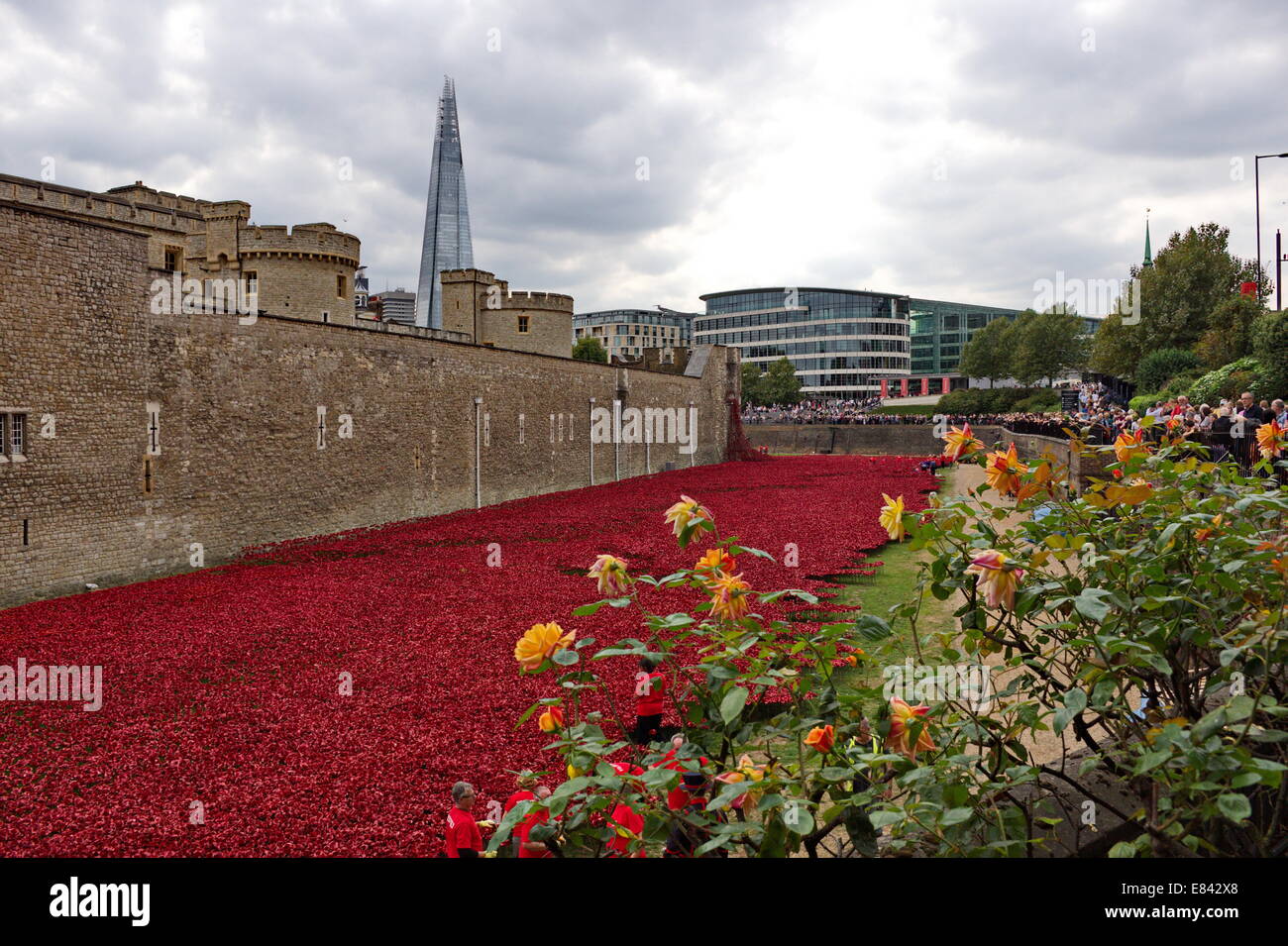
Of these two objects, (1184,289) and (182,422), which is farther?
(1184,289)

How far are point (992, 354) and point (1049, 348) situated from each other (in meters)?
10.4

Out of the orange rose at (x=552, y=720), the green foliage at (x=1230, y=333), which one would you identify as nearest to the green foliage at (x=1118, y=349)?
the green foliage at (x=1230, y=333)

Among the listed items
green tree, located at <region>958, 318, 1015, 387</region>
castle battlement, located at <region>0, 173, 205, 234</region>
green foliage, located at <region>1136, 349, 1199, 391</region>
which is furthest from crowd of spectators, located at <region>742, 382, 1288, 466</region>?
green tree, located at <region>958, 318, 1015, 387</region>

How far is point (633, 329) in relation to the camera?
157 metres

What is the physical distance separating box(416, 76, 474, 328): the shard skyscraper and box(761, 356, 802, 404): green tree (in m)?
→ 46.1

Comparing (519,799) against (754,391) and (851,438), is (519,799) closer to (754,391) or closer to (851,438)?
(851,438)

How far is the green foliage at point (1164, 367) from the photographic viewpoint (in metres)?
38.6

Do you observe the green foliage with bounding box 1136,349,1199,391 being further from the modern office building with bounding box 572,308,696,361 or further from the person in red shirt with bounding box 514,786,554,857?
the modern office building with bounding box 572,308,696,361

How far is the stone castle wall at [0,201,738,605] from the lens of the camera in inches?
564

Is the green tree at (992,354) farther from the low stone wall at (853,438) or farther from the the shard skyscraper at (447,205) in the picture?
the the shard skyscraper at (447,205)

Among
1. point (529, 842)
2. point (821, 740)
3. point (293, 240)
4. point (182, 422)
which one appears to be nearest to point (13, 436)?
point (182, 422)

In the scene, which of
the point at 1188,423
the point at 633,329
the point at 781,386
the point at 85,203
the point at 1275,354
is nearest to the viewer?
the point at 1188,423

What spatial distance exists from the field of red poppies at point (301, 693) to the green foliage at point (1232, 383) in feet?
45.1
